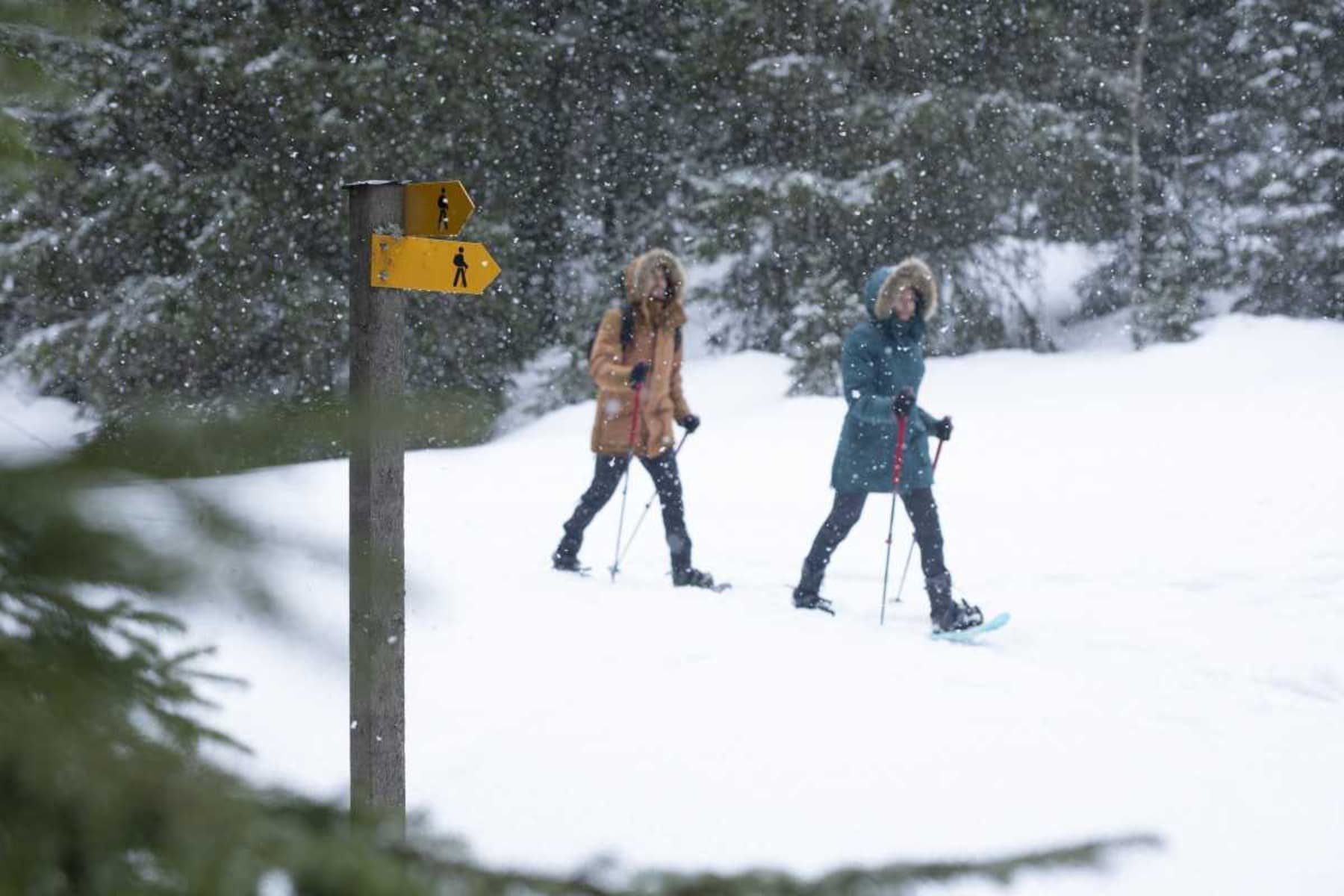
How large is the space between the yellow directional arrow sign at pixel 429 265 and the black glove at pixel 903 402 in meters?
3.28

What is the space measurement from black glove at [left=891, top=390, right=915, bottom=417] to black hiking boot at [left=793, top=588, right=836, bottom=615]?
1.22 meters

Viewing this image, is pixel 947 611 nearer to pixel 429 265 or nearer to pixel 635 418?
pixel 635 418

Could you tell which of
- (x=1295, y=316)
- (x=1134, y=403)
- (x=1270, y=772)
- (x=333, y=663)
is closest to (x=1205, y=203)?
(x=1295, y=316)

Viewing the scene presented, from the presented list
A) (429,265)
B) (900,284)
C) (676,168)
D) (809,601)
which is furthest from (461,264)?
(676,168)

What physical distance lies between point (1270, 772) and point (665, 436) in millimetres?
3787

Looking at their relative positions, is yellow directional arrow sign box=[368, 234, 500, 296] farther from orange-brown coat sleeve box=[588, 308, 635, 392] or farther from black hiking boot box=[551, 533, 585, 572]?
black hiking boot box=[551, 533, 585, 572]

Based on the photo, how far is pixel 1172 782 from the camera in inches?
176

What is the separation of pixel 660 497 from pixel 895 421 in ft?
4.95

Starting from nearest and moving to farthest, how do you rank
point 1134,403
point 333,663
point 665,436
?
point 333,663 → point 665,436 → point 1134,403

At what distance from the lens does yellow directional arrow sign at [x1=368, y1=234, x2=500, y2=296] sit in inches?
131

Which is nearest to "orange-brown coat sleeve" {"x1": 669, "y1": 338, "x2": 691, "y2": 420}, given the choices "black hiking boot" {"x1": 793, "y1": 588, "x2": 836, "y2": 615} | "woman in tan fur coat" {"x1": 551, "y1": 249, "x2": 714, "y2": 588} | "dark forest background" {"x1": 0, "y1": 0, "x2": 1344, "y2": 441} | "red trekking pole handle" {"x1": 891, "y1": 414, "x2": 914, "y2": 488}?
"woman in tan fur coat" {"x1": 551, "y1": 249, "x2": 714, "y2": 588}

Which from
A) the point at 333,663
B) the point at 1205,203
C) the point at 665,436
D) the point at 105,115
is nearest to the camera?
the point at 333,663

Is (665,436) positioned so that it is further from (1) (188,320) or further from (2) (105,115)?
(2) (105,115)

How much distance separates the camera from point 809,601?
6953mm
